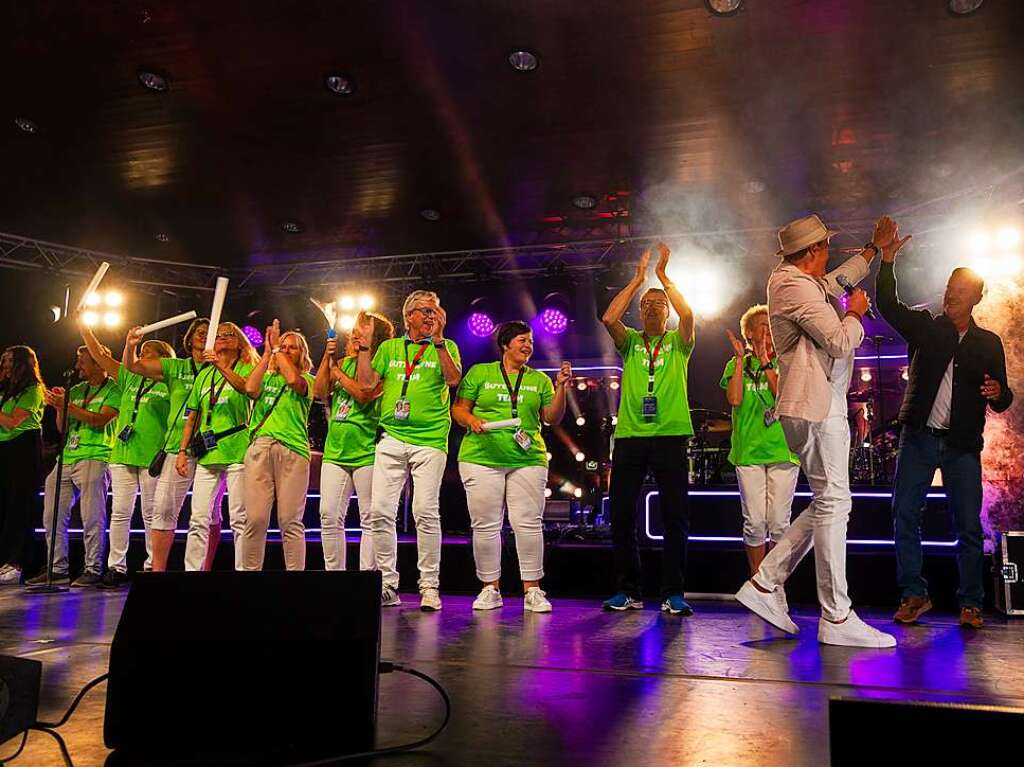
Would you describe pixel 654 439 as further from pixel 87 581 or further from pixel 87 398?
pixel 87 398

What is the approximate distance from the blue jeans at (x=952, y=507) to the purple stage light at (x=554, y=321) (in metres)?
7.25

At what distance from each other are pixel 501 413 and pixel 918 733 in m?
3.95

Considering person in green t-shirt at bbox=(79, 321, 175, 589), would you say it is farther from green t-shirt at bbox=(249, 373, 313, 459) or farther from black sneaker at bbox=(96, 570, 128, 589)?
green t-shirt at bbox=(249, 373, 313, 459)

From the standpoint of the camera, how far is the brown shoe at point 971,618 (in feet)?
14.0

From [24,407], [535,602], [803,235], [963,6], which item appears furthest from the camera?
[24,407]

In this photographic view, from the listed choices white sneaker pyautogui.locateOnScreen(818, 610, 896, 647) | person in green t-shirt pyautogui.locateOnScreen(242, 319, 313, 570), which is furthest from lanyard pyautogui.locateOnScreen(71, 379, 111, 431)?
white sneaker pyautogui.locateOnScreen(818, 610, 896, 647)

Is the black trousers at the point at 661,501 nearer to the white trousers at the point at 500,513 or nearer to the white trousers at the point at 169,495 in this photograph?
the white trousers at the point at 500,513

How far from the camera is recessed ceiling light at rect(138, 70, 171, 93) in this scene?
679 centimetres

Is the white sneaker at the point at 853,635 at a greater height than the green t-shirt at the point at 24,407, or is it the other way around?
the green t-shirt at the point at 24,407

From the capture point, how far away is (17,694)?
6.03ft

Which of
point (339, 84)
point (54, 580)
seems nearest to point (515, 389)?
point (339, 84)

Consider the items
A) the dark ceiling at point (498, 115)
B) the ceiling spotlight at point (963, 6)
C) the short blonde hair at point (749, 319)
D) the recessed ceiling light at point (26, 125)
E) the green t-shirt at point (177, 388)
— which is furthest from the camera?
the recessed ceiling light at point (26, 125)

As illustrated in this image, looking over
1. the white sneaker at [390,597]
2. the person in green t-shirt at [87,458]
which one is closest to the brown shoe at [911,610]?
the white sneaker at [390,597]

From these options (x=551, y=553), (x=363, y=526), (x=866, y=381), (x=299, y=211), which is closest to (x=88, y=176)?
(x=299, y=211)
